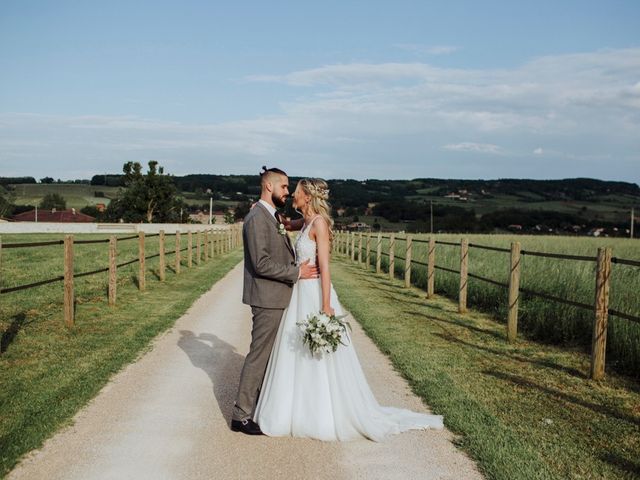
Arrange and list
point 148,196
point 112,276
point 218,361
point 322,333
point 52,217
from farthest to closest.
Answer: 1. point 52,217
2. point 148,196
3. point 112,276
4. point 218,361
5. point 322,333

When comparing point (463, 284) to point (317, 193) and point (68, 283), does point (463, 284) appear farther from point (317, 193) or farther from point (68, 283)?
point (317, 193)

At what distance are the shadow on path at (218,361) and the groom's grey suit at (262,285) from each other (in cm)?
44

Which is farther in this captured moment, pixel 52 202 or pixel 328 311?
pixel 52 202

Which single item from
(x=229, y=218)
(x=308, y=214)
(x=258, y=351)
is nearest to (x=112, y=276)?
(x=258, y=351)

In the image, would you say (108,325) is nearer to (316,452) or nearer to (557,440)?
(316,452)

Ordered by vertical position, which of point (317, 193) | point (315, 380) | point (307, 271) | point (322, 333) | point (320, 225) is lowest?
point (315, 380)

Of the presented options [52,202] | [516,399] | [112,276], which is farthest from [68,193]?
[516,399]

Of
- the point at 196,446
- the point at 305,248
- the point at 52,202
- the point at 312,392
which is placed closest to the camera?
the point at 196,446

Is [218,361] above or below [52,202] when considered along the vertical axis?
below

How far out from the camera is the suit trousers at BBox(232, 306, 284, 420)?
16.9ft

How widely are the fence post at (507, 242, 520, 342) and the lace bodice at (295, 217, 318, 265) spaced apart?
5.49 meters

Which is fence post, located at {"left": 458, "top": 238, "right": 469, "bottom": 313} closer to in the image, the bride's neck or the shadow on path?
the shadow on path

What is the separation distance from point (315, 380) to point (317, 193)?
1442 millimetres

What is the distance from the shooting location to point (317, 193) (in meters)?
5.02
